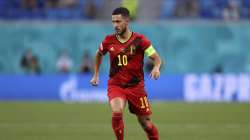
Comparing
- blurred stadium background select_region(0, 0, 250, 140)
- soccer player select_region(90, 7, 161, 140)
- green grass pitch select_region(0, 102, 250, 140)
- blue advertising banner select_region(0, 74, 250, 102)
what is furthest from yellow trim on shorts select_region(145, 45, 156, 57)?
blurred stadium background select_region(0, 0, 250, 140)

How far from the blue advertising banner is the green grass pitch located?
1.74 meters

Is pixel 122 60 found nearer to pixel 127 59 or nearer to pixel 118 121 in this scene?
pixel 127 59

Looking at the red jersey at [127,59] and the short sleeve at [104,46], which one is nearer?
the red jersey at [127,59]

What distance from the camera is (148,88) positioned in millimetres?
27500

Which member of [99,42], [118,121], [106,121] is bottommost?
[106,121]

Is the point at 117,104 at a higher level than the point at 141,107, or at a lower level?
higher

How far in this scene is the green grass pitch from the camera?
46.9 feet

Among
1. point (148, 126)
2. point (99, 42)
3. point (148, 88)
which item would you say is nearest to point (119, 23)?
point (148, 126)

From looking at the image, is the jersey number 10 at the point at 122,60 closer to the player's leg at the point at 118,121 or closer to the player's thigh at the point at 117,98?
the player's thigh at the point at 117,98

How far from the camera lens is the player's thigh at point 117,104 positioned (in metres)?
Result: 10.7

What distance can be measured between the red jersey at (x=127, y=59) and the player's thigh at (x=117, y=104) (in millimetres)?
338

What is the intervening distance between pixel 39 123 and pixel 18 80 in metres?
11.0

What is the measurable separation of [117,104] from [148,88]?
Answer: 16739mm

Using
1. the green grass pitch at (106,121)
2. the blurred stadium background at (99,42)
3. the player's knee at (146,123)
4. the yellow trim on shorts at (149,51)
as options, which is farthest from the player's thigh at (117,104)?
the blurred stadium background at (99,42)
